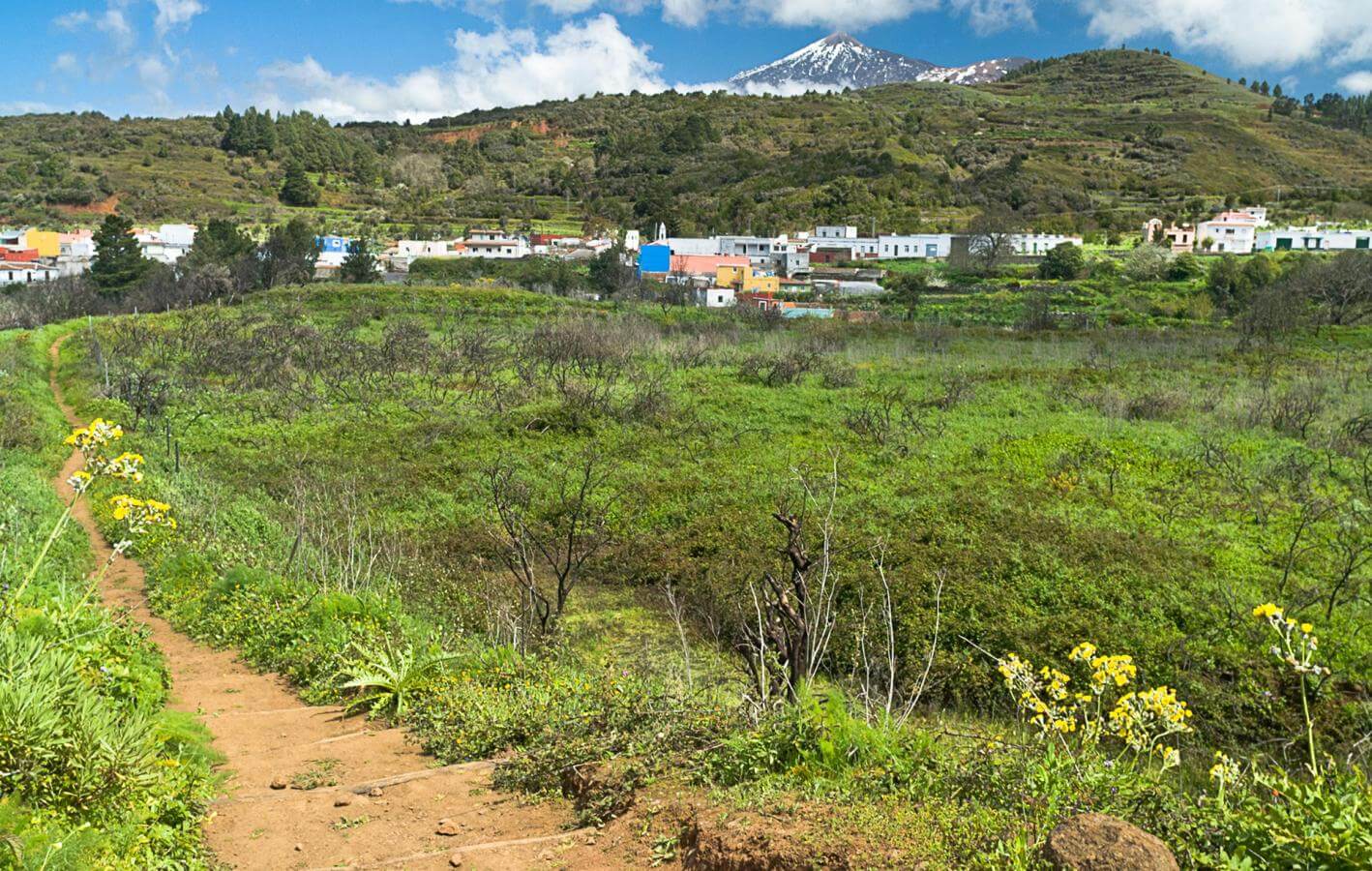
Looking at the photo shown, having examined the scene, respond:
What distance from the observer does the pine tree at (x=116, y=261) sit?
37.3 m

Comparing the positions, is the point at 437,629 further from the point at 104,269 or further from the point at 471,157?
the point at 471,157

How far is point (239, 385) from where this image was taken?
18.5m

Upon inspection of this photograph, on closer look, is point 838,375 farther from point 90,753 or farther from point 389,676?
point 90,753

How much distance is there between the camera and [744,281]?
42719 mm

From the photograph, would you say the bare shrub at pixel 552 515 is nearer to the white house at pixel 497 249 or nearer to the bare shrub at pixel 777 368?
the bare shrub at pixel 777 368

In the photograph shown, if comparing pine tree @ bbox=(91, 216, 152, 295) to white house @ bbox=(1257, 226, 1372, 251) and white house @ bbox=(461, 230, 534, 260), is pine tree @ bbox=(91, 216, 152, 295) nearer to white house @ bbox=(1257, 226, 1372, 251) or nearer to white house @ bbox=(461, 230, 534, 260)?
white house @ bbox=(461, 230, 534, 260)

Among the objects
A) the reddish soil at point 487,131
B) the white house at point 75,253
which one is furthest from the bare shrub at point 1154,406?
the reddish soil at point 487,131

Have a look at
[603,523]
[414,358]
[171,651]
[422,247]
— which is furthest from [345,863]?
[422,247]

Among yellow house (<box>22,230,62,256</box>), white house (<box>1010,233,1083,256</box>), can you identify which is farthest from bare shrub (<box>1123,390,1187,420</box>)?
yellow house (<box>22,230,62,256</box>)

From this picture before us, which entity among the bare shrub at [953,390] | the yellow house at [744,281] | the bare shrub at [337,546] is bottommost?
the bare shrub at [337,546]

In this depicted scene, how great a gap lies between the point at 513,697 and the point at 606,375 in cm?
1469

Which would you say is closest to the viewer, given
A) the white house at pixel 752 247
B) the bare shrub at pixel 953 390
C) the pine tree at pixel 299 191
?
the bare shrub at pixel 953 390

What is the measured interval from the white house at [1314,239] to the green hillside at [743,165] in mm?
9450

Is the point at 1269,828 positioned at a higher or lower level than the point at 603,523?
higher
